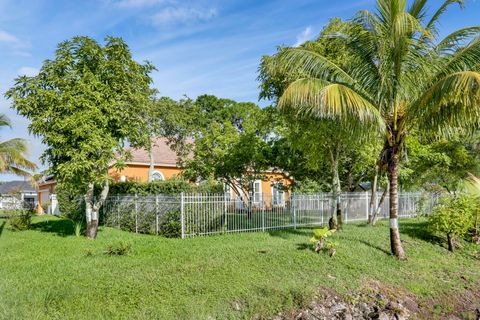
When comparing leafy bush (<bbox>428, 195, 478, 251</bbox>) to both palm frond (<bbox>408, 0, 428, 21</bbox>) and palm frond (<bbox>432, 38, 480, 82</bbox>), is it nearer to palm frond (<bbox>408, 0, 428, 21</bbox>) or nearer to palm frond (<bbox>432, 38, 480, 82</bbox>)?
palm frond (<bbox>432, 38, 480, 82</bbox>)

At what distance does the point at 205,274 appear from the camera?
828cm

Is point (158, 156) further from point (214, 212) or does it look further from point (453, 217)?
point (453, 217)

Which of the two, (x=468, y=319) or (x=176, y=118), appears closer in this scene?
(x=468, y=319)

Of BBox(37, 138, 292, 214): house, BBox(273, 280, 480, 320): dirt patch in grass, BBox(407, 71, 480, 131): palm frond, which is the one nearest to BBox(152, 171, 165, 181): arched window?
BBox(37, 138, 292, 214): house

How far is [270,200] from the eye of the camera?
50.3ft

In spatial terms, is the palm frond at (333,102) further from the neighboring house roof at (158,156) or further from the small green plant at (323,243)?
the neighboring house roof at (158,156)

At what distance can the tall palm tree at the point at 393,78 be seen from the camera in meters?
8.73

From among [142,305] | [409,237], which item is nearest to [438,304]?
[409,237]

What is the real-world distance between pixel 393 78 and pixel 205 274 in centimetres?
673

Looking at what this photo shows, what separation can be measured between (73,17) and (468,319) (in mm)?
12523

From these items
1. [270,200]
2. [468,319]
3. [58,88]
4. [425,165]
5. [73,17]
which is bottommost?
[468,319]

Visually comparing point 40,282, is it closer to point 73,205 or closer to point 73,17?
point 73,17

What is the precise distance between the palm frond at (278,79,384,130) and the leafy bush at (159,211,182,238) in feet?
19.9

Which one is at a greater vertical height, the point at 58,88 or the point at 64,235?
the point at 58,88
